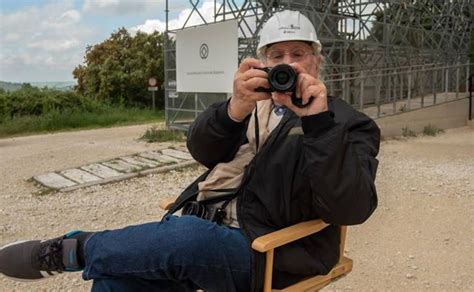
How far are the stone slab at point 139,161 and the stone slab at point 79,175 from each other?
0.66 m

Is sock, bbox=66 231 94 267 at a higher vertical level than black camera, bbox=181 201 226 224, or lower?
lower

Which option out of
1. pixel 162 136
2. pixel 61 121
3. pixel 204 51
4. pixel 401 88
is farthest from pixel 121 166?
pixel 61 121

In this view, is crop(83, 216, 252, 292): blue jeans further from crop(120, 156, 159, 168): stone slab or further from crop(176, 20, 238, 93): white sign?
crop(176, 20, 238, 93): white sign

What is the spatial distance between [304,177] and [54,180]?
4468 millimetres

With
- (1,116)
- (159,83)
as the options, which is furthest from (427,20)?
(1,116)

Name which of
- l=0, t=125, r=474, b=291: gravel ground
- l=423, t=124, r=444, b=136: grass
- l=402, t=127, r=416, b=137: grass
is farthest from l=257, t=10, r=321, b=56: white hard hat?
l=423, t=124, r=444, b=136: grass

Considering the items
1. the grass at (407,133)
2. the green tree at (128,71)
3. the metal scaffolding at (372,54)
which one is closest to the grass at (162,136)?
the metal scaffolding at (372,54)

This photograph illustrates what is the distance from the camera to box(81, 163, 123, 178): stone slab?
5661 millimetres

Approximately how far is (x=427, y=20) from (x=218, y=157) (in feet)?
45.8

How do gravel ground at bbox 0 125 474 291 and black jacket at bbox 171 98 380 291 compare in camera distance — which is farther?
gravel ground at bbox 0 125 474 291

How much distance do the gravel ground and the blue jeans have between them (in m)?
1.35

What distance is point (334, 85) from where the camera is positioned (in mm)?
10016

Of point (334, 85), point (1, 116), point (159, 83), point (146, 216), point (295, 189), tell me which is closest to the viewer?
point (295, 189)

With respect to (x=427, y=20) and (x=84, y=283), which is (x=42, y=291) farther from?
(x=427, y=20)
